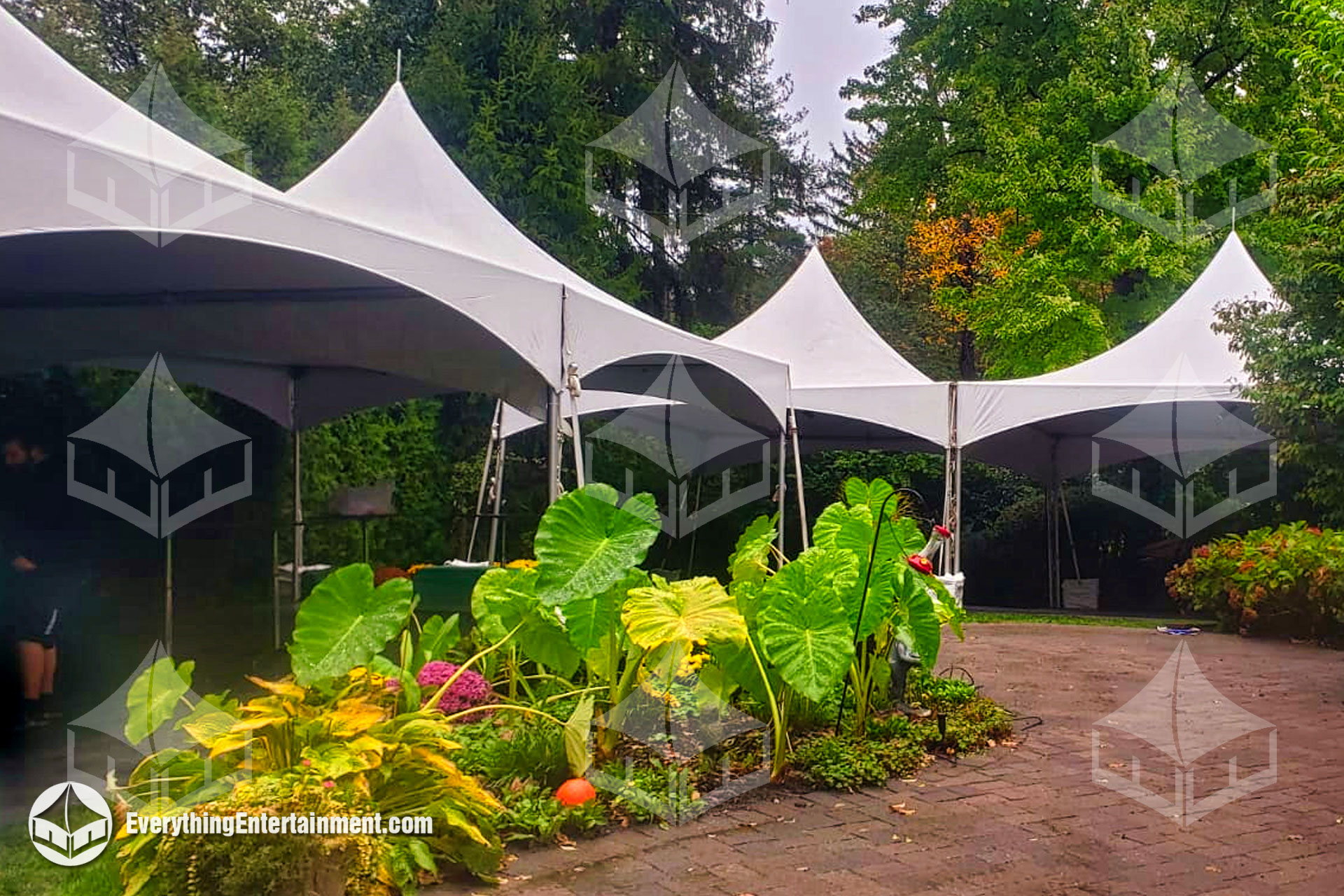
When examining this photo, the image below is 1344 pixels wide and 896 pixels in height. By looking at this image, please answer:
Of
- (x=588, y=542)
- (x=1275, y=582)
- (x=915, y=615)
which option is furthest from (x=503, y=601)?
(x=1275, y=582)

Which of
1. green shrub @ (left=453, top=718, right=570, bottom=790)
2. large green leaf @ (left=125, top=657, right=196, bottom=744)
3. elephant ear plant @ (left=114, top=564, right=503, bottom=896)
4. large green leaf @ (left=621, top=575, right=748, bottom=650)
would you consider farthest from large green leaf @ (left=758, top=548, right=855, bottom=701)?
large green leaf @ (left=125, top=657, right=196, bottom=744)

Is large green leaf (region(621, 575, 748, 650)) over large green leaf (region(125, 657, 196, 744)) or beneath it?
over

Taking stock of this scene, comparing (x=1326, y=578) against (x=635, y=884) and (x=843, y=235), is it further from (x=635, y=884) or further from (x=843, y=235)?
(x=843, y=235)

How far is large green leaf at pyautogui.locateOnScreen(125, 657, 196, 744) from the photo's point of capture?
3.00 metres

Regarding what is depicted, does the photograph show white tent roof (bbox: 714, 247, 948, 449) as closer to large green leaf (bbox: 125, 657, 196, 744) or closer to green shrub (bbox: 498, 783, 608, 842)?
green shrub (bbox: 498, 783, 608, 842)

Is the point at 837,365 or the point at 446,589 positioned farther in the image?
the point at 837,365

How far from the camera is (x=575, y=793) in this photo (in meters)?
3.47

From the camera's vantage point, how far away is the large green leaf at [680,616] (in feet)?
11.8

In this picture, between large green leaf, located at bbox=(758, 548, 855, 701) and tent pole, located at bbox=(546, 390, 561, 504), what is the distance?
117cm

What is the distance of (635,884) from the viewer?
3033 millimetres

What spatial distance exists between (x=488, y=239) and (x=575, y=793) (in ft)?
12.1

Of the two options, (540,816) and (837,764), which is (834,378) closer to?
(837,764)

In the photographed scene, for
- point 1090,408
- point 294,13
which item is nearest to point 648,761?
point 1090,408

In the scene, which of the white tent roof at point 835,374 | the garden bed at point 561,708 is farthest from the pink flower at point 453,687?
the white tent roof at point 835,374
